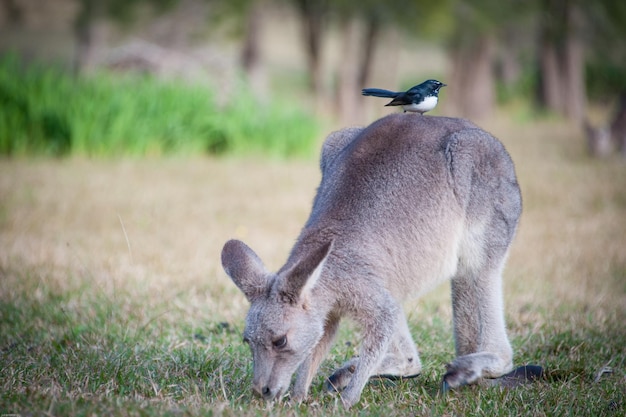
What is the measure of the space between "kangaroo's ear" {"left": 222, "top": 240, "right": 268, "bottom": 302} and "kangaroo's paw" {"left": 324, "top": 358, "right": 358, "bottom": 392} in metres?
0.73

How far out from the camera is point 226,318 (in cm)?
568

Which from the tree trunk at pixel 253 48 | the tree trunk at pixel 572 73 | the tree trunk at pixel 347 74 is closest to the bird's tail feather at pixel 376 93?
the tree trunk at pixel 347 74

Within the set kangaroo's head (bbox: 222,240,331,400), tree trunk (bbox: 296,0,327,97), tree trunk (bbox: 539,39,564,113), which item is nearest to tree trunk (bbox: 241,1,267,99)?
tree trunk (bbox: 296,0,327,97)

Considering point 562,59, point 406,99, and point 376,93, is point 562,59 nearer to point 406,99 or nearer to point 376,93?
point 406,99

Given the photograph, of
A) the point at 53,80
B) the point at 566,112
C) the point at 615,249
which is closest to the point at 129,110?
the point at 53,80

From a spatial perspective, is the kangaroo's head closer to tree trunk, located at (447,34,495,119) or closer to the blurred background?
the blurred background

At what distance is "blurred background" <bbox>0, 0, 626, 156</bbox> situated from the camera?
40.2 feet

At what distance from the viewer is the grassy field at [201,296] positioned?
3932 mm

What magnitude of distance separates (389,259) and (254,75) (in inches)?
594

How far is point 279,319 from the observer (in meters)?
3.56

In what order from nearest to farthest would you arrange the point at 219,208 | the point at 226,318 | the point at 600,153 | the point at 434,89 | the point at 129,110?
the point at 434,89, the point at 226,318, the point at 219,208, the point at 129,110, the point at 600,153

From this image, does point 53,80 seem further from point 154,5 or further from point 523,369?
point 523,369

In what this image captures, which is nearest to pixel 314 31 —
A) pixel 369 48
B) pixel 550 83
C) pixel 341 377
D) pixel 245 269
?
pixel 369 48

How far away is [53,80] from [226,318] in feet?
27.1
